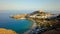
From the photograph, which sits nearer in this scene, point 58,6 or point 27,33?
point 27,33

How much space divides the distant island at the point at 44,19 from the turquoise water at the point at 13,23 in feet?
0.27

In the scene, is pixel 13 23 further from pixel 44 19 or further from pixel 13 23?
pixel 44 19

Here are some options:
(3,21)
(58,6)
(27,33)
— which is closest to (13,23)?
(3,21)

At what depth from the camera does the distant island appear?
6.63 feet

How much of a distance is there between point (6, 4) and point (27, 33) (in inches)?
25.6

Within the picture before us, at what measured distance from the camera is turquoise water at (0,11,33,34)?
6.45ft

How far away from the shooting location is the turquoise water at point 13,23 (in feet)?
6.45

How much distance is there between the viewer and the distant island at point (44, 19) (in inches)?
79.6

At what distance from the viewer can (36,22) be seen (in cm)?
204

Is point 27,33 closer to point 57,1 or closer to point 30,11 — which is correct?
point 30,11

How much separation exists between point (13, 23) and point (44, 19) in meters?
0.58

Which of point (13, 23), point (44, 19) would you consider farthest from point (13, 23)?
point (44, 19)

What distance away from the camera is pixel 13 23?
199 cm

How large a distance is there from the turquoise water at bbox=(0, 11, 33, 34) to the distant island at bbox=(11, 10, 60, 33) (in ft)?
0.27
